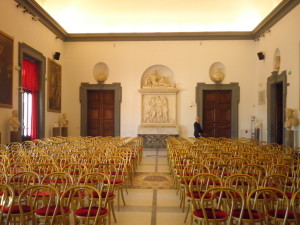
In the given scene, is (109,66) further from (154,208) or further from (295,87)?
(154,208)

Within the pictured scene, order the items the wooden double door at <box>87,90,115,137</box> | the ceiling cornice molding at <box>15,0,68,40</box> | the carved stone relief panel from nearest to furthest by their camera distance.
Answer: the ceiling cornice molding at <box>15,0,68,40</box> → the carved stone relief panel → the wooden double door at <box>87,90,115,137</box>

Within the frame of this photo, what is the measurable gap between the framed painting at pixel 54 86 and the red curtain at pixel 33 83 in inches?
39.3

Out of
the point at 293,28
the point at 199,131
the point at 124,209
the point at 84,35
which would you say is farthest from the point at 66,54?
the point at 124,209

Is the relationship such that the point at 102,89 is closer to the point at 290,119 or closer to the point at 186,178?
the point at 290,119

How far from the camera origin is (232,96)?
19.3 metres

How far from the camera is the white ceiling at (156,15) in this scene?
17562 mm

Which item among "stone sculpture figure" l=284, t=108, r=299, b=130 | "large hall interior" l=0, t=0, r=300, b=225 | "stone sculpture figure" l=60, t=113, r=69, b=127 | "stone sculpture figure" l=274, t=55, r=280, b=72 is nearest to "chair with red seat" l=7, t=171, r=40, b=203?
"stone sculpture figure" l=284, t=108, r=299, b=130

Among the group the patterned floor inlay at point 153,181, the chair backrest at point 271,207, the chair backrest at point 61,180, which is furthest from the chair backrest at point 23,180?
the patterned floor inlay at point 153,181

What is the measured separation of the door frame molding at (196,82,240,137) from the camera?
19125 mm

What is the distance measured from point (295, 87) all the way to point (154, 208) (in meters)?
9.78

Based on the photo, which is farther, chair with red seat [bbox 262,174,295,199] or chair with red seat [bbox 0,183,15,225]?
chair with red seat [bbox 262,174,295,199]

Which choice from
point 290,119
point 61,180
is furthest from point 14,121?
point 290,119

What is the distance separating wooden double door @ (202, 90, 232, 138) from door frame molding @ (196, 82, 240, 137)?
0.29 m

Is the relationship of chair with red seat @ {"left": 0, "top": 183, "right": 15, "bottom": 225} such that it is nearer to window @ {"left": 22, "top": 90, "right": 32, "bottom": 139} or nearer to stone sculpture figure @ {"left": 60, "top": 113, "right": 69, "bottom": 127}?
window @ {"left": 22, "top": 90, "right": 32, "bottom": 139}
